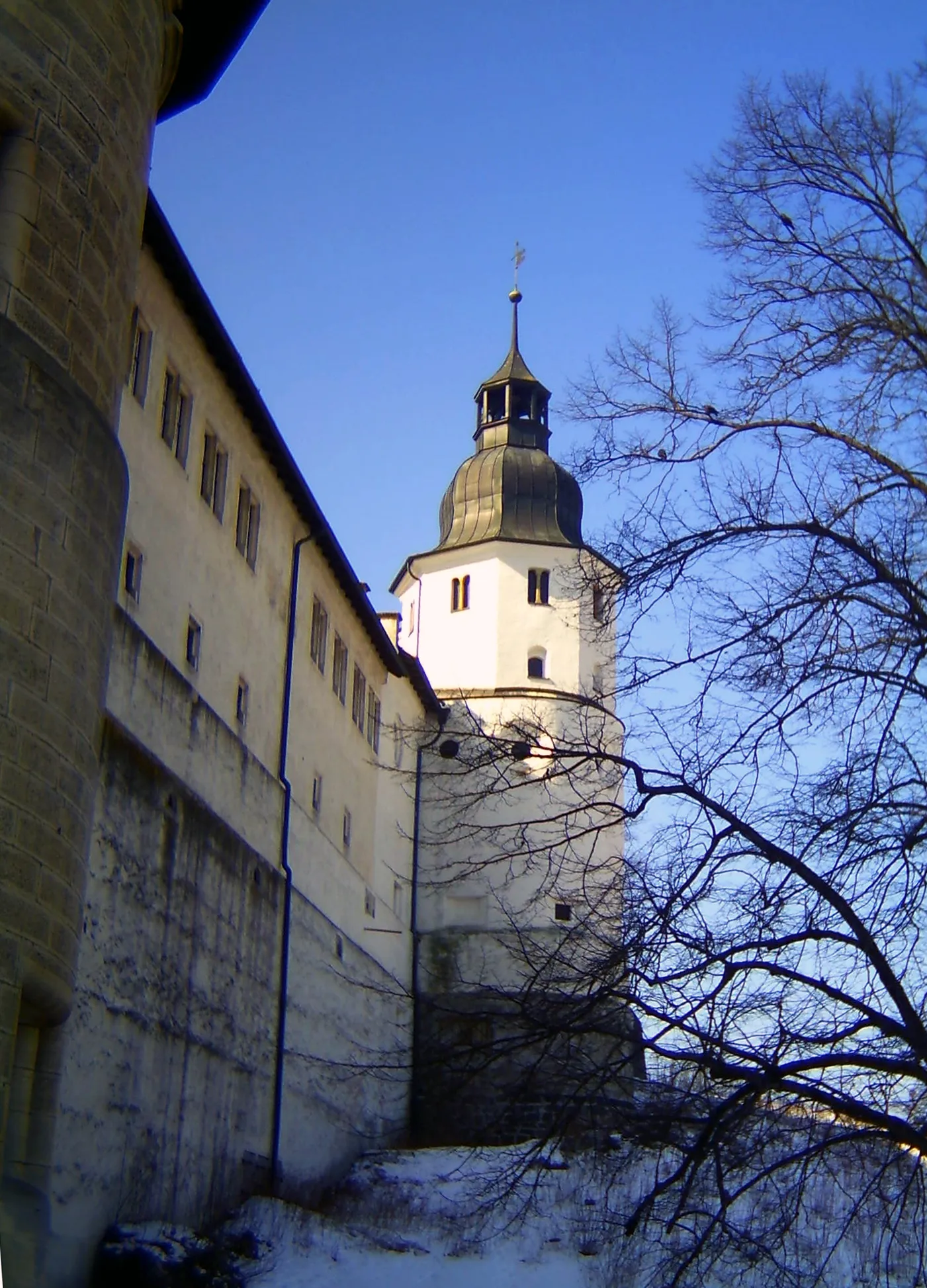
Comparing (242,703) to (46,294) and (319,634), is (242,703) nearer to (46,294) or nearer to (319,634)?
(319,634)

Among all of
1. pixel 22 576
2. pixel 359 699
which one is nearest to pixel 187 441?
pixel 359 699

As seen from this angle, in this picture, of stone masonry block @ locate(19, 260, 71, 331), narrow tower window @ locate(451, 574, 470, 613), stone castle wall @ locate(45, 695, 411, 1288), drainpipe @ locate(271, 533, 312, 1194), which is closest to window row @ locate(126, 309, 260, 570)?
drainpipe @ locate(271, 533, 312, 1194)

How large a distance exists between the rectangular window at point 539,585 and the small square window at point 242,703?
16.8 meters

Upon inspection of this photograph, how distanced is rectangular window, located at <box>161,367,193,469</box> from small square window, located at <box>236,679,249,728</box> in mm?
3570

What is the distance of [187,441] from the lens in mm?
20984

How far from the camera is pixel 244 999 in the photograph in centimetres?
2158

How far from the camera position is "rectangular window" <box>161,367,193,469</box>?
66.3 feet

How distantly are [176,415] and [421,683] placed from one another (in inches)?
640

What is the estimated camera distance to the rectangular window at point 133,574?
1833cm

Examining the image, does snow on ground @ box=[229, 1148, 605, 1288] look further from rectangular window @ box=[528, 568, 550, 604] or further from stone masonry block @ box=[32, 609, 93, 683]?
rectangular window @ box=[528, 568, 550, 604]

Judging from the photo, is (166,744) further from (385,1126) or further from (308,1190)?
(385,1126)

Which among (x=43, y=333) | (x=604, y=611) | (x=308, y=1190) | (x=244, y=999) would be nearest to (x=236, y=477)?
(x=244, y=999)

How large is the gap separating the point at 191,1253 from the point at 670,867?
8.70m

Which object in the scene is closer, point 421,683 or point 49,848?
point 49,848
